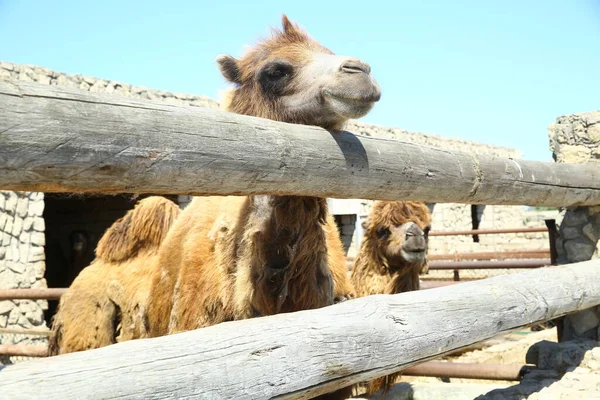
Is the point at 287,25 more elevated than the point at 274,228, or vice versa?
the point at 287,25

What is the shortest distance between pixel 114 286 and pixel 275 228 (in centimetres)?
246

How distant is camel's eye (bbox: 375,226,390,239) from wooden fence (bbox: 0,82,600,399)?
2.08 metres

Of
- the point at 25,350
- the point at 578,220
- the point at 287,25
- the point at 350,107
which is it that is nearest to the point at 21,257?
the point at 25,350

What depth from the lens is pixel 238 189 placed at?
215 cm

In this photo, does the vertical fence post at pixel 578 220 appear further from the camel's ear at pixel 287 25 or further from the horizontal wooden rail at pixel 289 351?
the camel's ear at pixel 287 25

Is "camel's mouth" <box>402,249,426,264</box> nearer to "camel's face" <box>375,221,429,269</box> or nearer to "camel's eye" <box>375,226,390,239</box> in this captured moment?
"camel's face" <box>375,221,429,269</box>

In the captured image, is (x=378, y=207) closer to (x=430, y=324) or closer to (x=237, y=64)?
(x=237, y=64)

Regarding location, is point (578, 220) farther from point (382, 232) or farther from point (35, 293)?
point (35, 293)

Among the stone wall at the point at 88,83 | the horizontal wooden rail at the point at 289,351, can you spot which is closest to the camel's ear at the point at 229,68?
the horizontal wooden rail at the point at 289,351

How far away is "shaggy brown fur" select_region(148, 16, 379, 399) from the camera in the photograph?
293 centimetres

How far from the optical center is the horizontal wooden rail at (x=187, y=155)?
1585 millimetres

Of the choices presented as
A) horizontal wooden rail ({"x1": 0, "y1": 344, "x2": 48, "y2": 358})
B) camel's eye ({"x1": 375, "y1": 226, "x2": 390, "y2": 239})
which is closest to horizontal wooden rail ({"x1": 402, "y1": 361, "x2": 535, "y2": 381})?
camel's eye ({"x1": 375, "y1": 226, "x2": 390, "y2": 239})

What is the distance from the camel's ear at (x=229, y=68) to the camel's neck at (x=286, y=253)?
2.68ft

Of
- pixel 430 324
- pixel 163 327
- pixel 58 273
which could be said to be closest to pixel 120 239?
pixel 163 327
